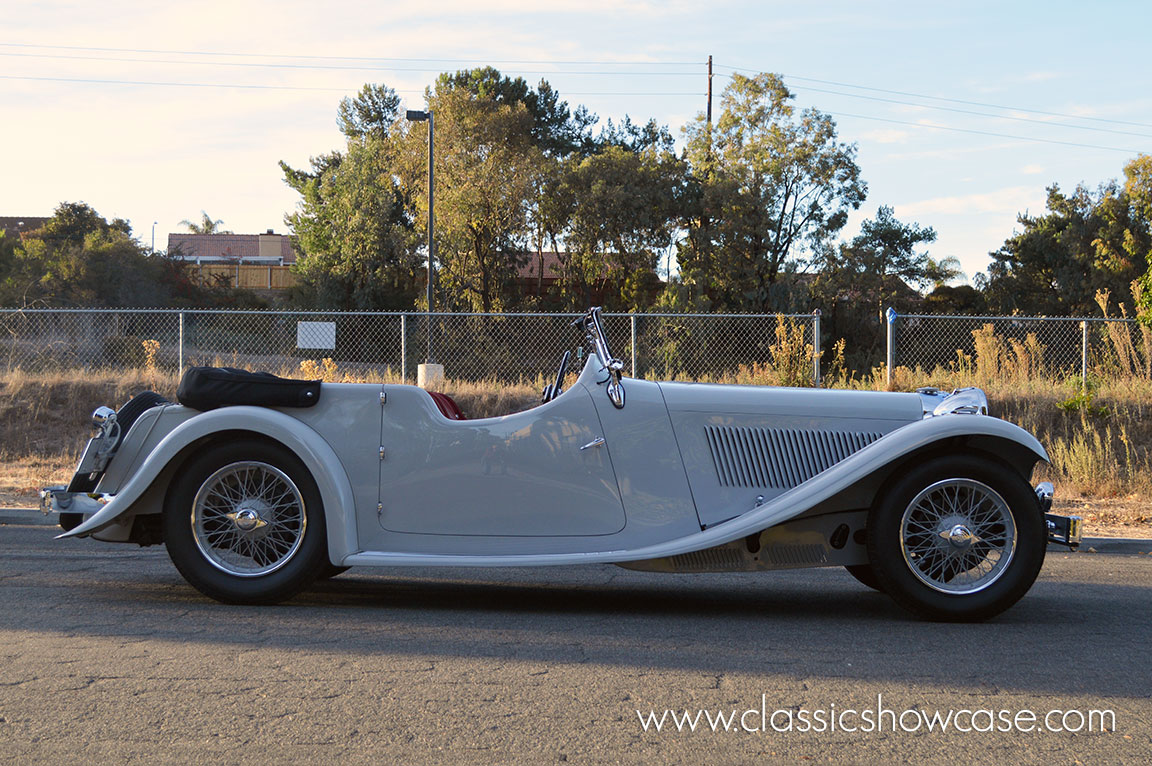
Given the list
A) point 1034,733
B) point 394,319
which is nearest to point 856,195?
point 394,319

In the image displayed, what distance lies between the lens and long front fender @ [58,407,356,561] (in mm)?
5152

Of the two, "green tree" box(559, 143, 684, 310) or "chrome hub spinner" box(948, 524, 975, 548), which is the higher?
"green tree" box(559, 143, 684, 310)

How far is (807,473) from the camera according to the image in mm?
5371

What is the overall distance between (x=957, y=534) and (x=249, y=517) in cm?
352

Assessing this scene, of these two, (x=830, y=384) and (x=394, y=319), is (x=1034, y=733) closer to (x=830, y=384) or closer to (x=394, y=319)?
(x=830, y=384)

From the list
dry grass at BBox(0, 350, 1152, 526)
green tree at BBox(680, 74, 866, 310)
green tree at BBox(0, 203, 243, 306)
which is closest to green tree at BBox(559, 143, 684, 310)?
green tree at BBox(680, 74, 866, 310)

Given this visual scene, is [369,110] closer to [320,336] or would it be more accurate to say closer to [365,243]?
[365,243]

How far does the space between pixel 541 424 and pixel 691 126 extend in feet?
118

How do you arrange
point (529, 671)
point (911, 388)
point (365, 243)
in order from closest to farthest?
point (529, 671), point (911, 388), point (365, 243)

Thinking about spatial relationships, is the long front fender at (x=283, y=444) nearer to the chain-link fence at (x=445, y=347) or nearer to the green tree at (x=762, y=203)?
the chain-link fence at (x=445, y=347)

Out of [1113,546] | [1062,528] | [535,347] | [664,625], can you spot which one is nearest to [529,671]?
[664,625]

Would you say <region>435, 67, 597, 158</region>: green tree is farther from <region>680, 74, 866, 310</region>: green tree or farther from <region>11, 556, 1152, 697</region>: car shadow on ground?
<region>11, 556, 1152, 697</region>: car shadow on ground

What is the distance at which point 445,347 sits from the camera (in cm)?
1936

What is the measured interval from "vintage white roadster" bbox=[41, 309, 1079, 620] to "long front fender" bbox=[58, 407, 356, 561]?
10 mm
